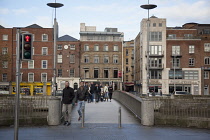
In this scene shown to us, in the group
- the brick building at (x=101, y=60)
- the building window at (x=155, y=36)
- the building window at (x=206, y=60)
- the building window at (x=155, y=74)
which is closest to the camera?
the building window at (x=206, y=60)

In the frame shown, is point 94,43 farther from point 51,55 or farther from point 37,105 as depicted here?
point 37,105

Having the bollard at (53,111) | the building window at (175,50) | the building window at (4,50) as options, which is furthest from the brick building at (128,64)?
the bollard at (53,111)

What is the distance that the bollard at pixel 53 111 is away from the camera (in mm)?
14242

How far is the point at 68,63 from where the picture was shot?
73.2 m

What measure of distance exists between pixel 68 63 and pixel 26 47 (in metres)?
64.2

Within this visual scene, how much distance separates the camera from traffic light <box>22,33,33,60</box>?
363 inches

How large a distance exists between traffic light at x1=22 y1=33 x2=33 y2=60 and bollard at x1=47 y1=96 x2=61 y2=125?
527 centimetres

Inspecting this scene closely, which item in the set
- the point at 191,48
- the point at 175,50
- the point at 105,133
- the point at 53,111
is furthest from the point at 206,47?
the point at 105,133

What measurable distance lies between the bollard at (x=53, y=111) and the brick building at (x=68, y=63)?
191 feet

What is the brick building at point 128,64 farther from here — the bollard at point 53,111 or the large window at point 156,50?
the bollard at point 53,111

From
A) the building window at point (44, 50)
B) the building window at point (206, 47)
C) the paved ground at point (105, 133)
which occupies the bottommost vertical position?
the paved ground at point (105, 133)

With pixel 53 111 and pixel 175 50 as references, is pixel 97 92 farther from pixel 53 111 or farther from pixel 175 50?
pixel 175 50

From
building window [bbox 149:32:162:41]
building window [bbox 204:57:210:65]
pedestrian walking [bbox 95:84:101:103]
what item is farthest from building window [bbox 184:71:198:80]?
pedestrian walking [bbox 95:84:101:103]

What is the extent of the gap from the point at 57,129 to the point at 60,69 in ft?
198
